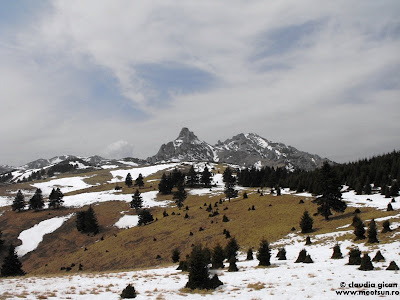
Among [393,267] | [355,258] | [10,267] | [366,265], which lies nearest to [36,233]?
[10,267]

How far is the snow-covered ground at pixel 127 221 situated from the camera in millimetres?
81094

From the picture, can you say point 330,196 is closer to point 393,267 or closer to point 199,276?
point 393,267

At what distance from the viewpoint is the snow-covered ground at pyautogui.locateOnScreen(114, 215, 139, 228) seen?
3193 inches

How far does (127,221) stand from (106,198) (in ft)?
108

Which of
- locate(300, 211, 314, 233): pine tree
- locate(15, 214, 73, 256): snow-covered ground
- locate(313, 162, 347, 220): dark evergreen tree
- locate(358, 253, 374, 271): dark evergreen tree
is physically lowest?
locate(15, 214, 73, 256): snow-covered ground

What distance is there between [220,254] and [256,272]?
596cm

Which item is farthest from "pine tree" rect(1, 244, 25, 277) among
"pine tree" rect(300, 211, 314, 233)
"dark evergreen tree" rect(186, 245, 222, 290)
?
"pine tree" rect(300, 211, 314, 233)

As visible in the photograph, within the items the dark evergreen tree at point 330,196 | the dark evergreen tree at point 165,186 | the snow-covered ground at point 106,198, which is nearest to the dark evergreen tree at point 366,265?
the dark evergreen tree at point 330,196

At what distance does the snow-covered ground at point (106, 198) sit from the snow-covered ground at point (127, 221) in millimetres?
13129

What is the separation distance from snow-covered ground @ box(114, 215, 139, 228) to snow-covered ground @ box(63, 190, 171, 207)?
13129mm

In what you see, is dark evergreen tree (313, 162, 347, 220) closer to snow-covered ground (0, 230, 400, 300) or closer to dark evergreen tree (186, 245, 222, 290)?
snow-covered ground (0, 230, 400, 300)

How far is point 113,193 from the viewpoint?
121562 millimetres

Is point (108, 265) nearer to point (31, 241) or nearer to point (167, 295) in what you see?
point (167, 295)

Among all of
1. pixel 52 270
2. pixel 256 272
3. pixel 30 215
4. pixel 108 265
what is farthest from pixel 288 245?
pixel 30 215
